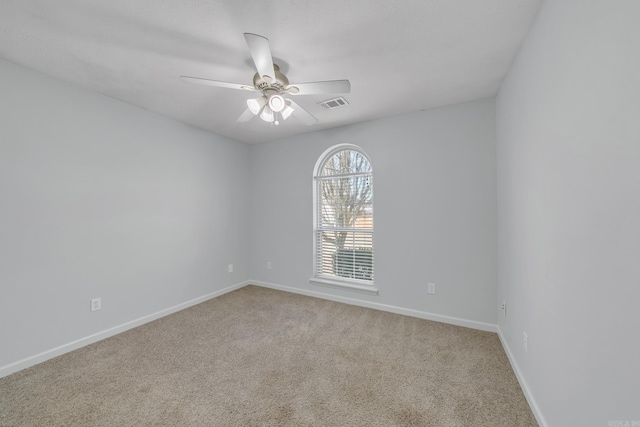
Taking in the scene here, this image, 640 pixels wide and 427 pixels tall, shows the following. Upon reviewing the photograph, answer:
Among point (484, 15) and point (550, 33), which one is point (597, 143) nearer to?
point (550, 33)

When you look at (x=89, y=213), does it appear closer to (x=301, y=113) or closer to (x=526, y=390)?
(x=301, y=113)

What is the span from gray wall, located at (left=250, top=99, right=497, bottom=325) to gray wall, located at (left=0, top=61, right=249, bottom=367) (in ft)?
5.67

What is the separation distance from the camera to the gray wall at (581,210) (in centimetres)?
76

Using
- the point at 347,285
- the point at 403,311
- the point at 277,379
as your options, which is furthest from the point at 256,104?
the point at 403,311

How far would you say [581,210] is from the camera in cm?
101

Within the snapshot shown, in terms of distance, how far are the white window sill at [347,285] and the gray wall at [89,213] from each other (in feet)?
5.24

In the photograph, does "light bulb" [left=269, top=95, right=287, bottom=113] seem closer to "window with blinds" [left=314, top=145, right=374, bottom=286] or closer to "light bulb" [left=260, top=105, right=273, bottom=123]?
"light bulb" [left=260, top=105, right=273, bottom=123]

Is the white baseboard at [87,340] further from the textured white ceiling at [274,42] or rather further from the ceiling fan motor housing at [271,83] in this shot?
the ceiling fan motor housing at [271,83]

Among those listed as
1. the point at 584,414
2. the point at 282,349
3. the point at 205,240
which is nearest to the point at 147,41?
the point at 205,240

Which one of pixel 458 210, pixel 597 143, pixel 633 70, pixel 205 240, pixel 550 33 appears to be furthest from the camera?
pixel 205 240

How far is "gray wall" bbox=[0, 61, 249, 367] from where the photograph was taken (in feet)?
6.34

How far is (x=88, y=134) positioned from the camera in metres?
2.34

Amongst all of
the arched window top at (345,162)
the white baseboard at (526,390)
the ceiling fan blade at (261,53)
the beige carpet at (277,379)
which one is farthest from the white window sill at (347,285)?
the ceiling fan blade at (261,53)

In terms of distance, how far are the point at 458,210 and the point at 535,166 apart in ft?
4.02
